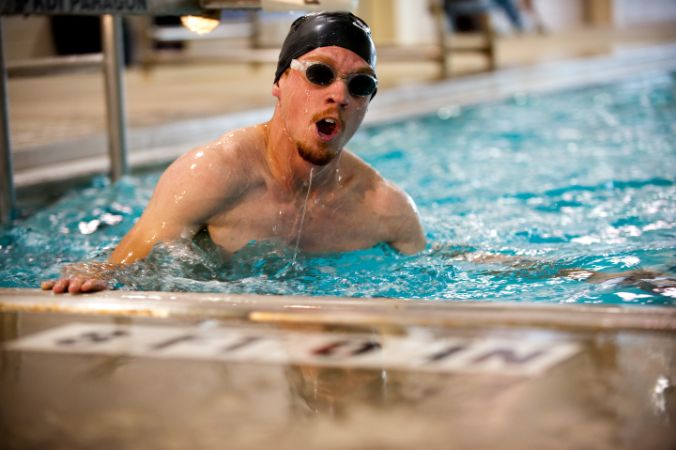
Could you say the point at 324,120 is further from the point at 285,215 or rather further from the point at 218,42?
the point at 218,42

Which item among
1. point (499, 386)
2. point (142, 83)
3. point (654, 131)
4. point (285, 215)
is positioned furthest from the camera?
point (142, 83)

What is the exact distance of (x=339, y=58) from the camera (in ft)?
8.66

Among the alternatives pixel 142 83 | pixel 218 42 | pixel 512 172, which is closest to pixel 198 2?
pixel 512 172

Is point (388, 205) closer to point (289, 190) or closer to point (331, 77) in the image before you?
point (289, 190)

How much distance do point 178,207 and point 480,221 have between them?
6.15 feet

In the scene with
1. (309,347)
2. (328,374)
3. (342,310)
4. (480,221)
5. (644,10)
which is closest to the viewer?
(328,374)

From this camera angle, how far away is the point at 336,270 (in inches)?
117

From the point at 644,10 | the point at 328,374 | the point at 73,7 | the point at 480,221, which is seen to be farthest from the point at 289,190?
the point at 644,10

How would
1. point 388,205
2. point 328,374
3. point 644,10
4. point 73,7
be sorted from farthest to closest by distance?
1. point 644,10
2. point 388,205
3. point 73,7
4. point 328,374

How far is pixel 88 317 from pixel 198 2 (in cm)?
144

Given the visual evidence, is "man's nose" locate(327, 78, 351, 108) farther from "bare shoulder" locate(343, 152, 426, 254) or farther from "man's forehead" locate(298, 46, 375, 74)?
"bare shoulder" locate(343, 152, 426, 254)

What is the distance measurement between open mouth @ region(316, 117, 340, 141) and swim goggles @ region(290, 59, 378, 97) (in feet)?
0.34

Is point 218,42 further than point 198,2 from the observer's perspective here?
Yes

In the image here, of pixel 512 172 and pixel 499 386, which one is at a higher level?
pixel 499 386
